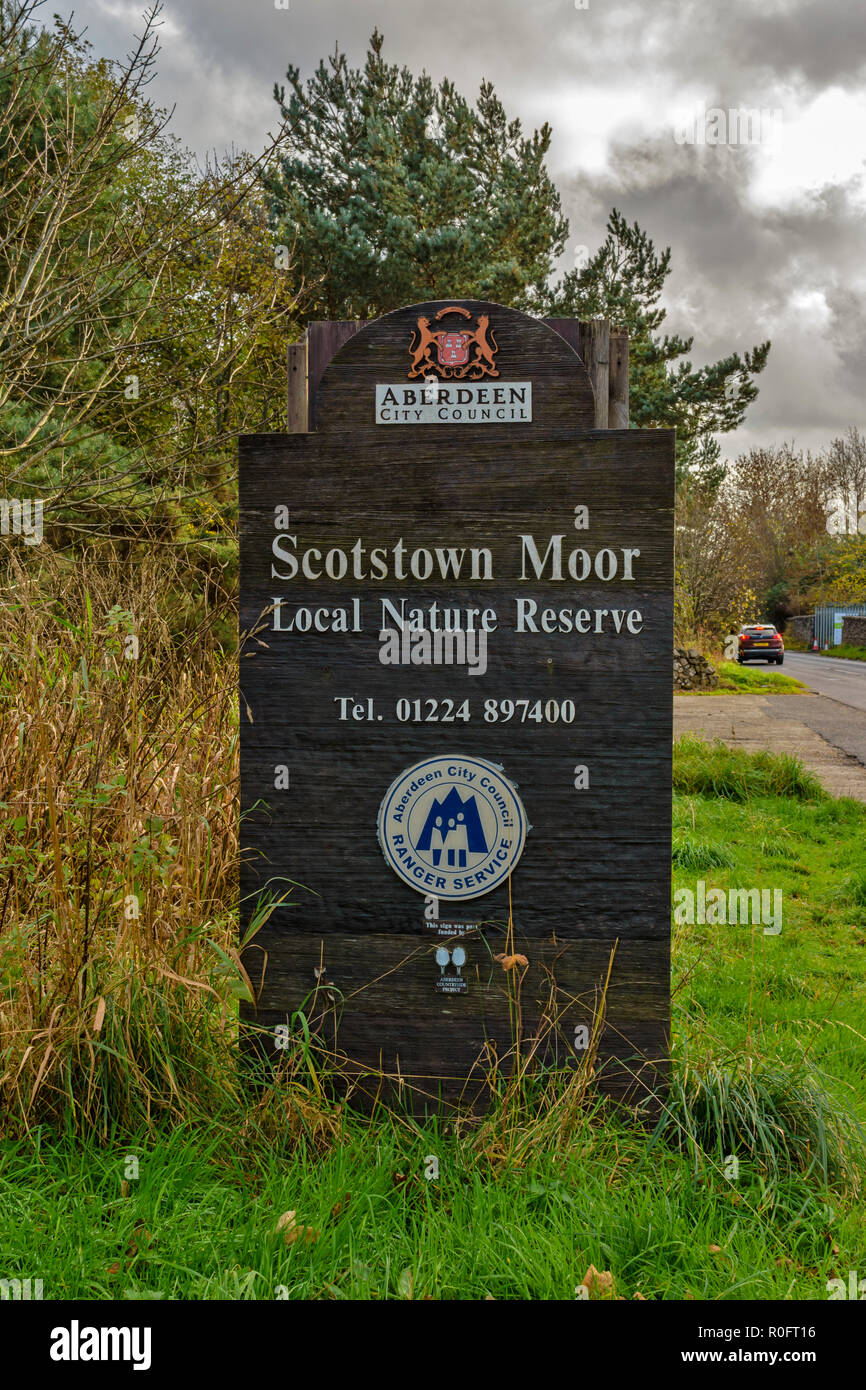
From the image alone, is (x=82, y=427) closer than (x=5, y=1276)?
No

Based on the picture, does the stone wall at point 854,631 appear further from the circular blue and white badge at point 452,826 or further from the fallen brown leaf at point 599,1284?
the fallen brown leaf at point 599,1284

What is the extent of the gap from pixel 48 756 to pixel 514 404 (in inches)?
66.8

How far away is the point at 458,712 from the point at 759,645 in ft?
106

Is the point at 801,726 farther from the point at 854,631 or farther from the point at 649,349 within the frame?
the point at 854,631

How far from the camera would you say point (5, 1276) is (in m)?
1.85

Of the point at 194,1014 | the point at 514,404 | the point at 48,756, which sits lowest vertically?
the point at 194,1014

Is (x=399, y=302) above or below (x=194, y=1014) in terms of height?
above

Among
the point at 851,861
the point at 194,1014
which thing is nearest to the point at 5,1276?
the point at 194,1014

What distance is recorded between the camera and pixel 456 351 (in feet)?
8.48

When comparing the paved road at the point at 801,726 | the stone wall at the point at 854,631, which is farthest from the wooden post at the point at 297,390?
the stone wall at the point at 854,631

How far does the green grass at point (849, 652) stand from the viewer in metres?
40.8
